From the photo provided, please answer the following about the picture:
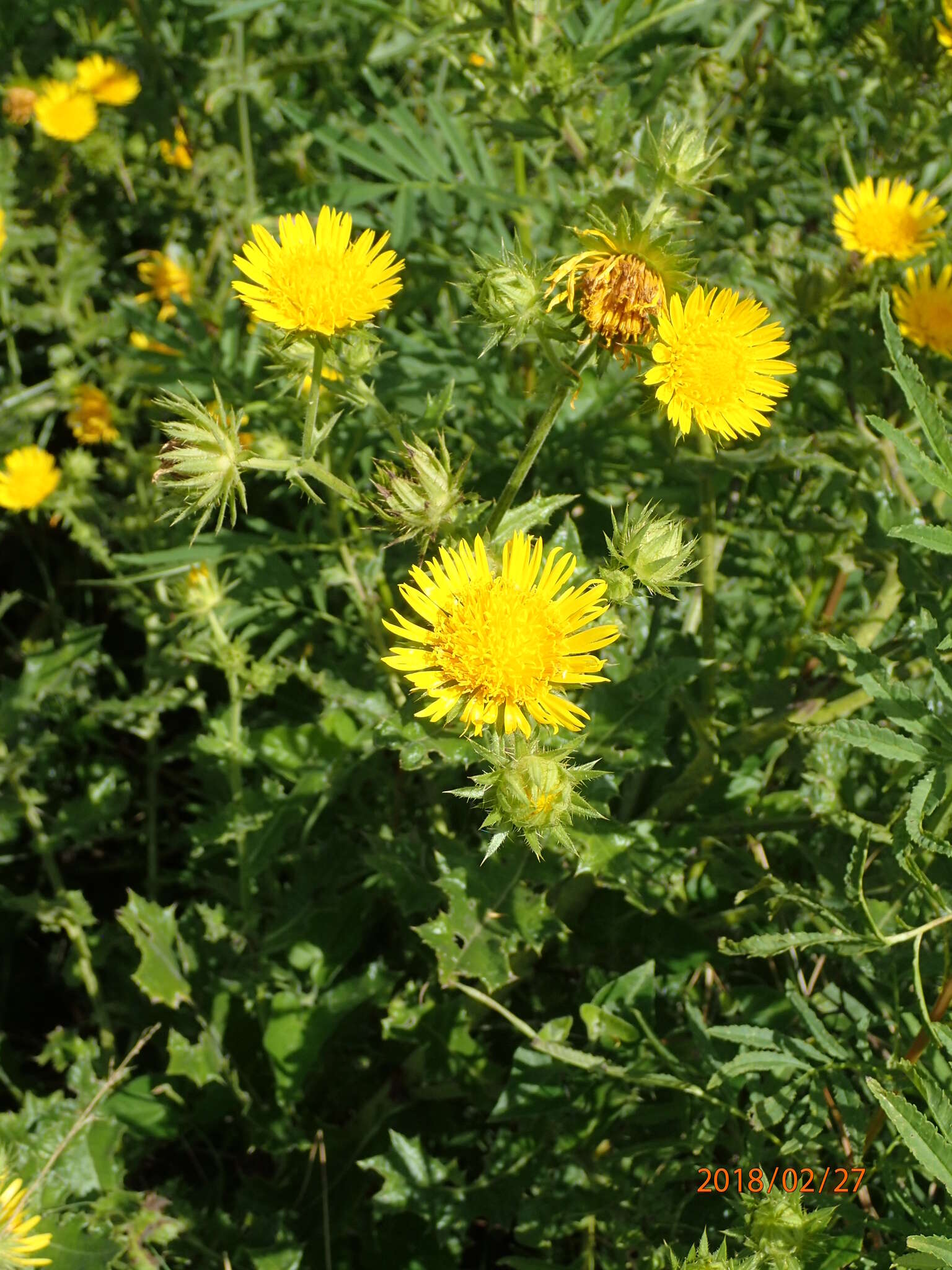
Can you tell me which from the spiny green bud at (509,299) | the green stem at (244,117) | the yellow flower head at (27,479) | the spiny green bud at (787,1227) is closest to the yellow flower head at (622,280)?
the spiny green bud at (509,299)

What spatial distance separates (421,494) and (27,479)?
2.06m

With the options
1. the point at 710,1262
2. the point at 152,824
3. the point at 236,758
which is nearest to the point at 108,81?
the point at 152,824

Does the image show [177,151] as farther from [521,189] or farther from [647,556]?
[647,556]

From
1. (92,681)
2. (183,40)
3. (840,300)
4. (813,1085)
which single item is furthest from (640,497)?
(183,40)

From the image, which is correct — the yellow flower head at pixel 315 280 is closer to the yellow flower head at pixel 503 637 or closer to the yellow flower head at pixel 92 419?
the yellow flower head at pixel 503 637

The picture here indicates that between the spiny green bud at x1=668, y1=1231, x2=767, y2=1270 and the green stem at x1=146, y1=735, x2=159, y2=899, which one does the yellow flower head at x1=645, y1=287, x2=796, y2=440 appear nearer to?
the spiny green bud at x1=668, y1=1231, x2=767, y2=1270

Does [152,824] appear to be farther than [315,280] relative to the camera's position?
Yes

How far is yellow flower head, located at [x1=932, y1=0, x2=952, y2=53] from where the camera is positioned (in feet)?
8.60

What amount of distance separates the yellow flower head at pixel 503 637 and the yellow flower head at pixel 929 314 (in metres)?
1.24

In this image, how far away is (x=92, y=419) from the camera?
11.2ft

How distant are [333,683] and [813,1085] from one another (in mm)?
1213

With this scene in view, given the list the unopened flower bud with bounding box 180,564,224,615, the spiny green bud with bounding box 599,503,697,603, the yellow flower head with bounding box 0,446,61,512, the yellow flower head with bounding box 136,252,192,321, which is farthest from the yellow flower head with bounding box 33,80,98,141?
the spiny green bud with bounding box 599,503,697,603

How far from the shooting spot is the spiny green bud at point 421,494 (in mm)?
1700

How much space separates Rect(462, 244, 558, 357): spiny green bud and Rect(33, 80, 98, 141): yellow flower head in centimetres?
288
